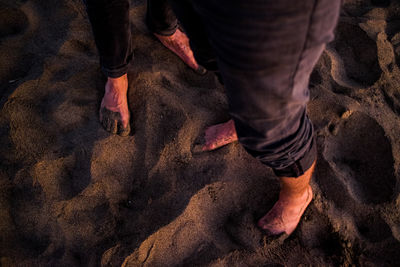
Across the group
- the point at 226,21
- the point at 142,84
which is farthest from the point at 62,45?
the point at 226,21

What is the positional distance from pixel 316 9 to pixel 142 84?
1.22 meters

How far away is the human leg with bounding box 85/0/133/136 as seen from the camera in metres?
1.20

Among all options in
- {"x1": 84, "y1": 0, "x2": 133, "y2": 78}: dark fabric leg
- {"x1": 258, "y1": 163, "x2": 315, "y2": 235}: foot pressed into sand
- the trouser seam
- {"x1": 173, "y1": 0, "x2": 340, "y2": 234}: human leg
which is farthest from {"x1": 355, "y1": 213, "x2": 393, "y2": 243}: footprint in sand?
{"x1": 84, "y1": 0, "x2": 133, "y2": 78}: dark fabric leg

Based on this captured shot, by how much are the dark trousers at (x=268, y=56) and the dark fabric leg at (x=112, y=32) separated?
2.32ft

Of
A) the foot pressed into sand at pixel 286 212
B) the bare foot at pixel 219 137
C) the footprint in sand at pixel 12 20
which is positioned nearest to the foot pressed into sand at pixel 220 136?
the bare foot at pixel 219 137

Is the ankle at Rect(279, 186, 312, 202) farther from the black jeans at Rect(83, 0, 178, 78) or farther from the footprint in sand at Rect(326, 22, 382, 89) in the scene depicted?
the black jeans at Rect(83, 0, 178, 78)

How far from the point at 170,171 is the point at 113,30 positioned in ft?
2.36

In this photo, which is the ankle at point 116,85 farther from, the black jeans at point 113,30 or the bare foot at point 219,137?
the bare foot at point 219,137

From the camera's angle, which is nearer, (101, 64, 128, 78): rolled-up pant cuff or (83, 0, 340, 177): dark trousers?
(83, 0, 340, 177): dark trousers

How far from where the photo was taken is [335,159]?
4.66ft

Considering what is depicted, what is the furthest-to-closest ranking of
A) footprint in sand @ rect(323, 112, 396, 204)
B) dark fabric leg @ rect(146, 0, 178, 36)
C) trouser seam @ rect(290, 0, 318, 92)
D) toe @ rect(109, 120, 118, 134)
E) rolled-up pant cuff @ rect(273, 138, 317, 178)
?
dark fabric leg @ rect(146, 0, 178, 36) → toe @ rect(109, 120, 118, 134) → footprint in sand @ rect(323, 112, 396, 204) → rolled-up pant cuff @ rect(273, 138, 317, 178) → trouser seam @ rect(290, 0, 318, 92)

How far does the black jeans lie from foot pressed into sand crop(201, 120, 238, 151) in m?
0.58

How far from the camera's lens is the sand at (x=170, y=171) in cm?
121

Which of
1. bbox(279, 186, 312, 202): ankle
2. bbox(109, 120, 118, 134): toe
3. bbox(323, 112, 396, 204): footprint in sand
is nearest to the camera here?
bbox(279, 186, 312, 202): ankle
